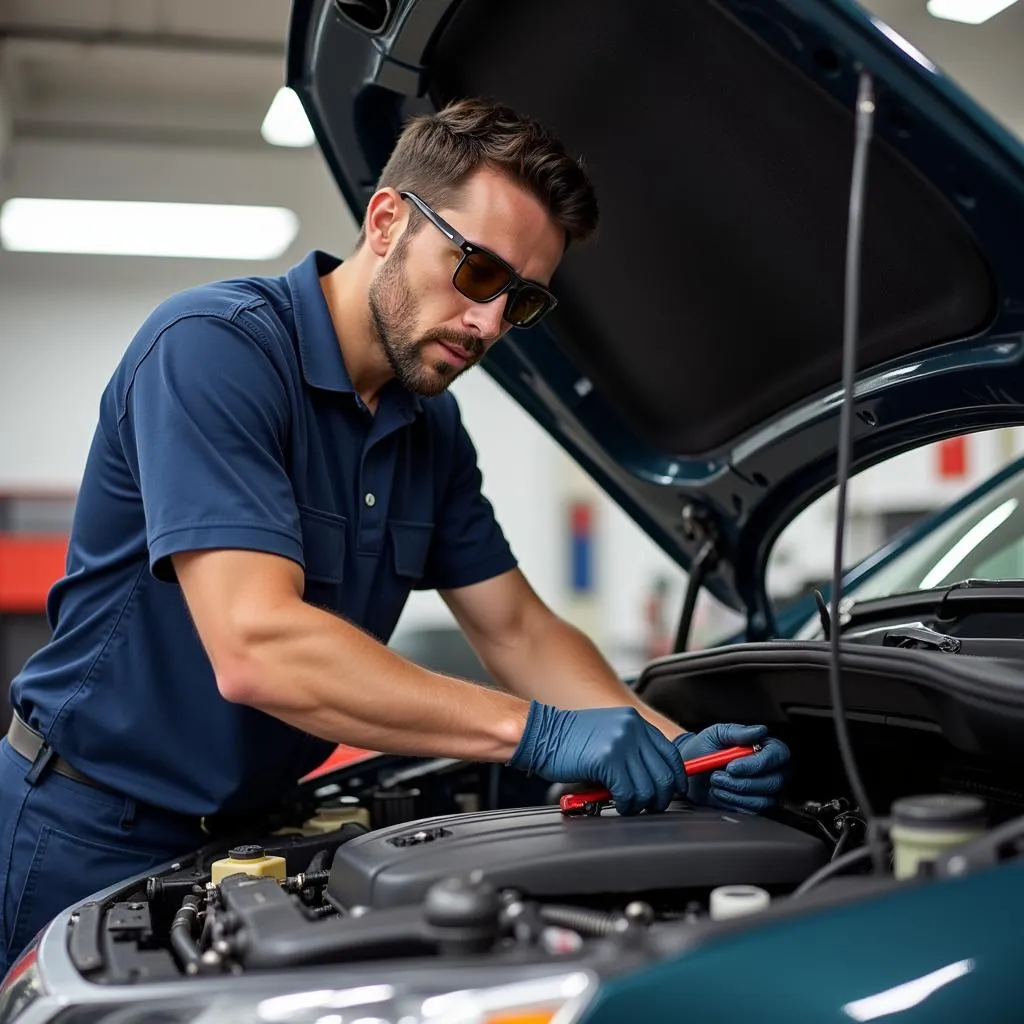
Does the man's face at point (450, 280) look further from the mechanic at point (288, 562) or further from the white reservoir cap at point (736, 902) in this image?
the white reservoir cap at point (736, 902)

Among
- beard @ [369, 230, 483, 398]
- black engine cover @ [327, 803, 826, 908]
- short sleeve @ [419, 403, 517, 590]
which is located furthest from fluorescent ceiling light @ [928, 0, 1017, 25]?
black engine cover @ [327, 803, 826, 908]

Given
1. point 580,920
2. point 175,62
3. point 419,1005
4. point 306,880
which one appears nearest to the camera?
point 419,1005

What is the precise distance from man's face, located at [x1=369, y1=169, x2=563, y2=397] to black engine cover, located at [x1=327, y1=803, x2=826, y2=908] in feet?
2.11

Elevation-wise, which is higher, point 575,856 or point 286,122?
point 286,122

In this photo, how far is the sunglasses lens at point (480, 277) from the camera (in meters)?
1.48

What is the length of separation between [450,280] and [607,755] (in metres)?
0.64

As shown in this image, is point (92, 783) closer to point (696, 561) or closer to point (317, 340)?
point (317, 340)

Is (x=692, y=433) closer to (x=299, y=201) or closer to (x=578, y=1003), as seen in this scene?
(x=578, y=1003)

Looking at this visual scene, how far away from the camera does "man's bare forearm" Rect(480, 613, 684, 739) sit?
5.79 feet

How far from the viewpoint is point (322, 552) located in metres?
1.52

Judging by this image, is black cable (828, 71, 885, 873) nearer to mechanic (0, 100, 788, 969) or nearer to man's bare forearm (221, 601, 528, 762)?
mechanic (0, 100, 788, 969)

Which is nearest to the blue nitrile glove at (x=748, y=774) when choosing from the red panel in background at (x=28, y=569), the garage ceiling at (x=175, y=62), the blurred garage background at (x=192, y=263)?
the blurred garage background at (x=192, y=263)

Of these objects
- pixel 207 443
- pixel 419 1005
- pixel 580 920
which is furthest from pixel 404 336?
pixel 419 1005

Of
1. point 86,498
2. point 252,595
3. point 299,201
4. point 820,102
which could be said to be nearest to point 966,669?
point 820,102
